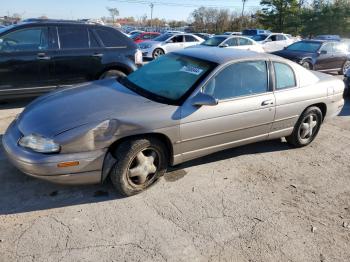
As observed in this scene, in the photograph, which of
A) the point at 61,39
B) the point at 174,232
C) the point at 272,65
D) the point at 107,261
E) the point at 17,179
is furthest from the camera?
the point at 61,39

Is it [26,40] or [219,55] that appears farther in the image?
[26,40]

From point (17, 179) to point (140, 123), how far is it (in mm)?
1554

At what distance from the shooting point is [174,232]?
2871mm

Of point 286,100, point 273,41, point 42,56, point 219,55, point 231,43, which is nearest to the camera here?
point 219,55

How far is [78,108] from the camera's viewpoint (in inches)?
130

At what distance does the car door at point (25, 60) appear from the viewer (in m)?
5.62

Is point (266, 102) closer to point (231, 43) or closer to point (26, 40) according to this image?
point (26, 40)

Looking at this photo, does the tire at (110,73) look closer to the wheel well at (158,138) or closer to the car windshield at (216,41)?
the wheel well at (158,138)

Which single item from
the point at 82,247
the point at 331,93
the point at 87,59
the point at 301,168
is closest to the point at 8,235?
Result: the point at 82,247

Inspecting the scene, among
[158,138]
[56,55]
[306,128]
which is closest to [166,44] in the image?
[56,55]

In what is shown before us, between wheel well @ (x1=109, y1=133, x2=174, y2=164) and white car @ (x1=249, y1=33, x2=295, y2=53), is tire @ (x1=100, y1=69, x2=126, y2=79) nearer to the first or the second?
wheel well @ (x1=109, y1=133, x2=174, y2=164)

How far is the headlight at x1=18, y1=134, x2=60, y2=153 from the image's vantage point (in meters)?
2.91

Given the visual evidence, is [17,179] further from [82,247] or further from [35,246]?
[82,247]

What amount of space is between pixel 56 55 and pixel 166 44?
34.4 ft
